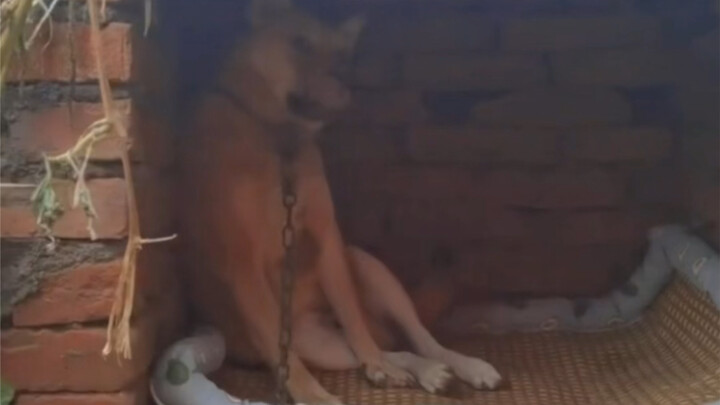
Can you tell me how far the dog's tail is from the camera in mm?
2244

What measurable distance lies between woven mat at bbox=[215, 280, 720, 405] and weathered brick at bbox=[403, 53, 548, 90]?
0.54 m

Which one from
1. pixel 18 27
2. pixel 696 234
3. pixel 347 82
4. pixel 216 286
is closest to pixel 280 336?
pixel 216 286

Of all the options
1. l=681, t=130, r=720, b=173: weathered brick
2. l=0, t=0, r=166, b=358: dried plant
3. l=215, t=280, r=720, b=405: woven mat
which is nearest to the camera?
l=0, t=0, r=166, b=358: dried plant

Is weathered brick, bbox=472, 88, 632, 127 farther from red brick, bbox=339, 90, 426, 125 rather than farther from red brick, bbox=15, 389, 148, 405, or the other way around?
red brick, bbox=15, 389, 148, 405

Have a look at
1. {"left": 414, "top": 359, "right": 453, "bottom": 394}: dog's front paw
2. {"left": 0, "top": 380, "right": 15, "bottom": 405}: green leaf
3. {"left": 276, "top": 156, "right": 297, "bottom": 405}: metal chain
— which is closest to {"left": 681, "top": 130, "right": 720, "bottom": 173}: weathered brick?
{"left": 414, "top": 359, "right": 453, "bottom": 394}: dog's front paw

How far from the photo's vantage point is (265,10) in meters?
1.97

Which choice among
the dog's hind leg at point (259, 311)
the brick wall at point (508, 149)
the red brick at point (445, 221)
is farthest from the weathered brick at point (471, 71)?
the dog's hind leg at point (259, 311)

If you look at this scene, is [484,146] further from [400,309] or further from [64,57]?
[64,57]

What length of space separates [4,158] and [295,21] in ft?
2.26

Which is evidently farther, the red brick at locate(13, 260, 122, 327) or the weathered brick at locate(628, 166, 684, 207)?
the weathered brick at locate(628, 166, 684, 207)

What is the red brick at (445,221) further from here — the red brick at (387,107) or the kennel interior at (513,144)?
the red brick at (387,107)

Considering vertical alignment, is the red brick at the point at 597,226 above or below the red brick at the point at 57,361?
below

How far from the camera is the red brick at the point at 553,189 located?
8.01 ft

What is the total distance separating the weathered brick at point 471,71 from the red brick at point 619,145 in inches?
6.1
